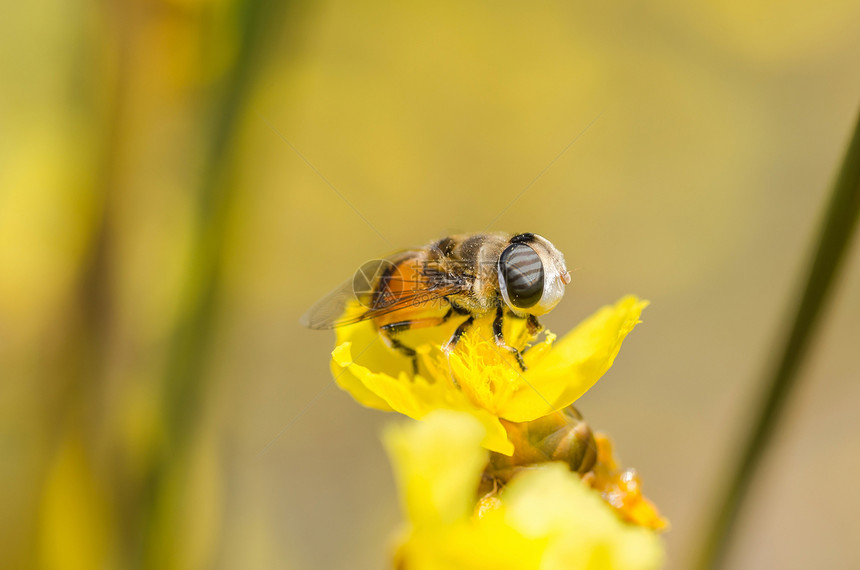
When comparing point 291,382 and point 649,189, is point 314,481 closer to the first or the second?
point 291,382

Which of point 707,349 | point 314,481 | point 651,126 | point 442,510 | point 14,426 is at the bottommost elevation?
point 314,481

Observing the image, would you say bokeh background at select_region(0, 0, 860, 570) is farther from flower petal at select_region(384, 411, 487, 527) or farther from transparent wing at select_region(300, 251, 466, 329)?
flower petal at select_region(384, 411, 487, 527)

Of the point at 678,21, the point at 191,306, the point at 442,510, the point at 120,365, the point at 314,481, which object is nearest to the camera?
the point at 442,510

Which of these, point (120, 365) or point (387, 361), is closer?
point (387, 361)

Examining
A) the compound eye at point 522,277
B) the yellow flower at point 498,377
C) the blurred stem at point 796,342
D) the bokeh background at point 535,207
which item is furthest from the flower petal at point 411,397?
the bokeh background at point 535,207

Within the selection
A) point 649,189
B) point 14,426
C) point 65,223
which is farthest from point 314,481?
point 649,189

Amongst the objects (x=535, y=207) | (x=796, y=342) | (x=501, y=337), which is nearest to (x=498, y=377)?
(x=501, y=337)

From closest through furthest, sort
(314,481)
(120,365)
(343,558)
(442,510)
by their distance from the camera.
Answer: (442,510)
(120,365)
(343,558)
(314,481)
